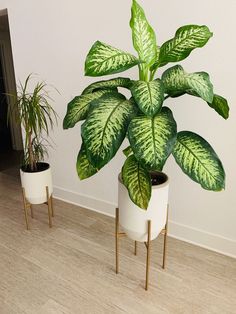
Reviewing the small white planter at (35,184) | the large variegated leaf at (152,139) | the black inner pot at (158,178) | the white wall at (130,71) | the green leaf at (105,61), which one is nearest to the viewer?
the large variegated leaf at (152,139)

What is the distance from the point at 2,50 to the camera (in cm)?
427

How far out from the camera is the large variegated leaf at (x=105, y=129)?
42.5 inches

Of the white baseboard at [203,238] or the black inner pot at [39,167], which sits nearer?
the white baseboard at [203,238]

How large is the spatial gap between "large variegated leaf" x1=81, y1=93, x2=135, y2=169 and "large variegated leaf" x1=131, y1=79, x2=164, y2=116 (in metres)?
0.10

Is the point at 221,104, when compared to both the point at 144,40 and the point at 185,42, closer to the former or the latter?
the point at 185,42

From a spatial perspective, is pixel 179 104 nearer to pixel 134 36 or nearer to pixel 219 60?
pixel 219 60

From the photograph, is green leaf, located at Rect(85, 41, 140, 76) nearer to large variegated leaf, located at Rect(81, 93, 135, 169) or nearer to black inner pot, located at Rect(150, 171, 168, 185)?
large variegated leaf, located at Rect(81, 93, 135, 169)

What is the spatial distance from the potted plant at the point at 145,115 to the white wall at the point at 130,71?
1.73ft

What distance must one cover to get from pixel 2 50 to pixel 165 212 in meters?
4.07

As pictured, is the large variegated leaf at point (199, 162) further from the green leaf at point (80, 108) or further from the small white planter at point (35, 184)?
the small white planter at point (35, 184)

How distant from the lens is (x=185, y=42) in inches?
46.9

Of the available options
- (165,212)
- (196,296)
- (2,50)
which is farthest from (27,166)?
(2,50)

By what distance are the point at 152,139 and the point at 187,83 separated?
0.29 m

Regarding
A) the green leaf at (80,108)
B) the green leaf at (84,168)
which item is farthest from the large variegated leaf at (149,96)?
the green leaf at (84,168)
